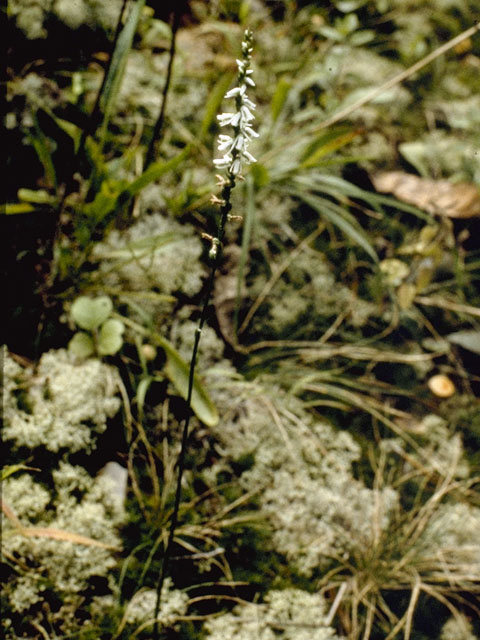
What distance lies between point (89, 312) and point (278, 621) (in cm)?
125

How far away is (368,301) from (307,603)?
1.46 m

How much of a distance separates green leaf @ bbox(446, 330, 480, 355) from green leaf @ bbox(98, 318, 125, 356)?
5.56ft

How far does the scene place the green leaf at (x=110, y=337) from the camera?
193 cm

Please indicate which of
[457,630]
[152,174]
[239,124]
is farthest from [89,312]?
[457,630]

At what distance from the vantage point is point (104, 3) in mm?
2578

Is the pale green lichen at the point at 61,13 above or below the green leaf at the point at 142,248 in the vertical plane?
above

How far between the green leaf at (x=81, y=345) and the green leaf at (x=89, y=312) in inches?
1.4

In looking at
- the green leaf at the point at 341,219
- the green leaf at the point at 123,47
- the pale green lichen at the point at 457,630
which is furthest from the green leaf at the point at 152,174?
the pale green lichen at the point at 457,630

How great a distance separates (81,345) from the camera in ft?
6.42

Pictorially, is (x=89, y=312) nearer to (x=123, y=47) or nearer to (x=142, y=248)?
(x=142, y=248)

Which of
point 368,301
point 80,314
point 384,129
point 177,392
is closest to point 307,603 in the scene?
point 177,392

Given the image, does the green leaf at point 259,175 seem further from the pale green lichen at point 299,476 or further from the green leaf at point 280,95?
the pale green lichen at point 299,476

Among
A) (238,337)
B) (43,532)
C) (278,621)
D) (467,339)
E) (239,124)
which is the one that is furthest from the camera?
(467,339)

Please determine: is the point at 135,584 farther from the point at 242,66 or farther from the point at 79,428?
the point at 242,66
